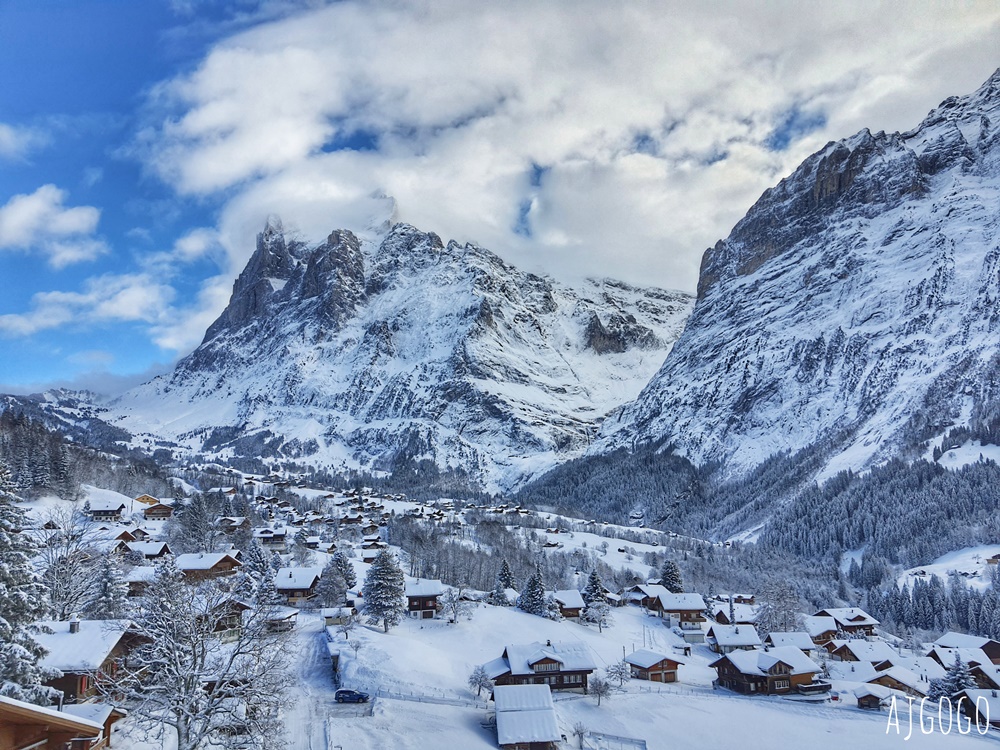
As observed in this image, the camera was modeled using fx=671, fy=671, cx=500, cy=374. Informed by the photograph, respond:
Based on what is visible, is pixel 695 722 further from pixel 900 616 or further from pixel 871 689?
pixel 900 616

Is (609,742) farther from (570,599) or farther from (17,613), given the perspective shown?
(570,599)

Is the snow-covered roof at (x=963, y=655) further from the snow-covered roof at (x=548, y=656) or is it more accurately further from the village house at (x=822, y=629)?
the snow-covered roof at (x=548, y=656)

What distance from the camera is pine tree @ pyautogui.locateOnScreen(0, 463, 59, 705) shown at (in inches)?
738

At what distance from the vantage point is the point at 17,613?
816 inches

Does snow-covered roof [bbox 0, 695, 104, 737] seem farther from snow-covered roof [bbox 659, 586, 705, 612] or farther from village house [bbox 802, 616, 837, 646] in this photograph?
village house [bbox 802, 616, 837, 646]

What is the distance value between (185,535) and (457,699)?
5819 cm

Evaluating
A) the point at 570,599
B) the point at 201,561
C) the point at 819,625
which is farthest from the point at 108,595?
the point at 819,625

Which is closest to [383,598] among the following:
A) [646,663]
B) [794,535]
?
[646,663]

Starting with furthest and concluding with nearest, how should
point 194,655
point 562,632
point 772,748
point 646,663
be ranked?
point 562,632, point 646,663, point 772,748, point 194,655

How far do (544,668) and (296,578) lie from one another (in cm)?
3166

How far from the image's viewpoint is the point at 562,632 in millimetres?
66500

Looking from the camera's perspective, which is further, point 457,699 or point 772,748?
point 457,699

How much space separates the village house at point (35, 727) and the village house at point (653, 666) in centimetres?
5010

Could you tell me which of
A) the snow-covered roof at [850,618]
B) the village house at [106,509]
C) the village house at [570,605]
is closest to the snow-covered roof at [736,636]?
the village house at [570,605]
